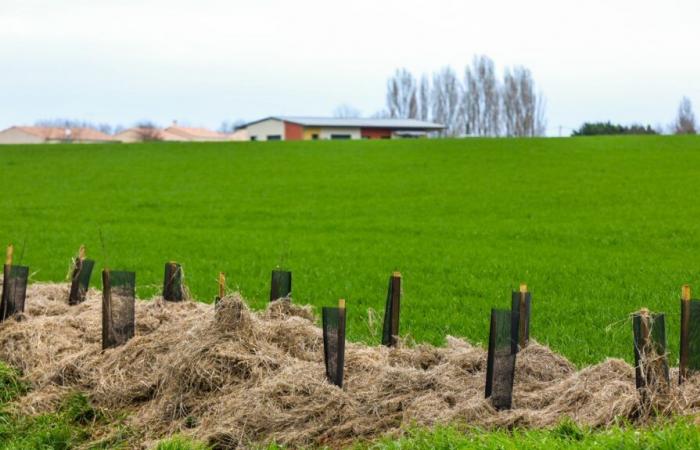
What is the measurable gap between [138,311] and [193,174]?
34.9m

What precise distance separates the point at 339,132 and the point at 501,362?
7895 centimetres

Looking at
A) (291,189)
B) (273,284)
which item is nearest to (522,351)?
(273,284)

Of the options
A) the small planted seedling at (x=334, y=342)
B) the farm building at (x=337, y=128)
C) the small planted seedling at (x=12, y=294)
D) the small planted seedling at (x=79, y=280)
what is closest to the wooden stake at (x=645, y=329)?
the small planted seedling at (x=334, y=342)

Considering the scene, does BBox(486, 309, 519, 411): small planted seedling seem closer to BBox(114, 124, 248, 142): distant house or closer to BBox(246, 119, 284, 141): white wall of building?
BBox(246, 119, 284, 141): white wall of building

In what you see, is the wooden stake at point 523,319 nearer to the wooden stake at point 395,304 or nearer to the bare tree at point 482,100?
the wooden stake at point 395,304

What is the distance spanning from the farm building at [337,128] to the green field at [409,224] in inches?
1201

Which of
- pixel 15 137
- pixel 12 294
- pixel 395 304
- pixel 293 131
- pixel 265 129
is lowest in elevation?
pixel 12 294

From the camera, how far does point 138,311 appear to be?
9219mm

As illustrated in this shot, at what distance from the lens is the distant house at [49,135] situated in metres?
116

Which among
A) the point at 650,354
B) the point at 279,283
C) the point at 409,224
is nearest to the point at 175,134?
the point at 409,224

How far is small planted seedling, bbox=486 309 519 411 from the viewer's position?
6.12 metres

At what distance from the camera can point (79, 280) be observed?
10.1 metres

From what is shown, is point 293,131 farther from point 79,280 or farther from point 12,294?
point 12,294

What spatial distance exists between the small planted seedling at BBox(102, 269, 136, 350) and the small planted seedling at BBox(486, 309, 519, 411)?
142 inches
